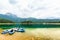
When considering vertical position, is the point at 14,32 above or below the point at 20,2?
below

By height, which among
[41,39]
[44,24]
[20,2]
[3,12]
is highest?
[20,2]

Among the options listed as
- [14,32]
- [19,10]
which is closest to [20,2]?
[19,10]

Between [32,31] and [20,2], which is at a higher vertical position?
[20,2]

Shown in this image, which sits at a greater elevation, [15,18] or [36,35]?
[15,18]

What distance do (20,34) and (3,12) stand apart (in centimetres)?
34

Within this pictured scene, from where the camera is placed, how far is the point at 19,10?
5.15 feet

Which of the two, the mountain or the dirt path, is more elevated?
the mountain

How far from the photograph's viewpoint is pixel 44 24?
1558 mm

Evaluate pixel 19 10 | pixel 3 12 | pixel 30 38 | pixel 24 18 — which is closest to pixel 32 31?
pixel 30 38

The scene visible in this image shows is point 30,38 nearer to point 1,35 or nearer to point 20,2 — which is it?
A: point 1,35

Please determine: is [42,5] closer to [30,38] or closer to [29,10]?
[29,10]

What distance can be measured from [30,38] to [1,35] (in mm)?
349

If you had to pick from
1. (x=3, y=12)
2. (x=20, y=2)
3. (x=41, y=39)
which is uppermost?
(x=20, y=2)

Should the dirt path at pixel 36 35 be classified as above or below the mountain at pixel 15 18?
below
